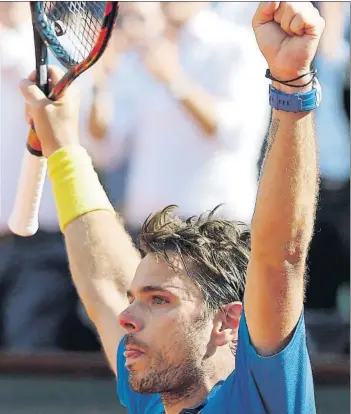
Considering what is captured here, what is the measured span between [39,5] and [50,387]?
3058mm

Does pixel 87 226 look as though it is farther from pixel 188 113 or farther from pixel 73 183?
pixel 188 113

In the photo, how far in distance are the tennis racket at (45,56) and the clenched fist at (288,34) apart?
937mm

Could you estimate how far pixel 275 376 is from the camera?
4.87 feet

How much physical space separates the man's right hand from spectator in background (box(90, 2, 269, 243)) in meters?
2.39

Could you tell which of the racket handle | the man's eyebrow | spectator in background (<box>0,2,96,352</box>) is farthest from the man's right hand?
spectator in background (<box>0,2,96,352</box>)

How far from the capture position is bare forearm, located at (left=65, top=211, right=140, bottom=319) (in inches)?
86.4

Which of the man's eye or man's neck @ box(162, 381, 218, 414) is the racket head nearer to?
the man's eye

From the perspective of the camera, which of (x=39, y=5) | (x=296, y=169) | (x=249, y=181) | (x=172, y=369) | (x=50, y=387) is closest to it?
(x=296, y=169)

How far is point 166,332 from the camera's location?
5.60 feet

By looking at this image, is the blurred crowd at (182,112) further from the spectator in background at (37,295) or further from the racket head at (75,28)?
the racket head at (75,28)

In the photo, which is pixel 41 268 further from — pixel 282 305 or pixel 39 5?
pixel 282 305

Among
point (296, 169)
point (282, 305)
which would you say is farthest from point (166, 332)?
point (296, 169)

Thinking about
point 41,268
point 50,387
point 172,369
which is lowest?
point 50,387

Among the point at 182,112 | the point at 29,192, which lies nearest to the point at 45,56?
the point at 29,192
